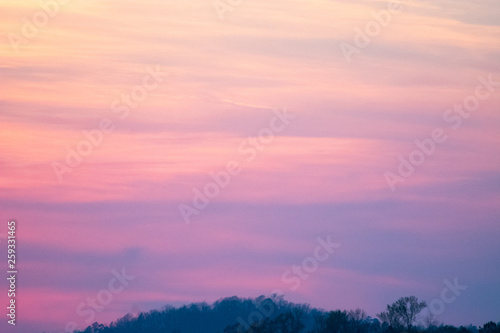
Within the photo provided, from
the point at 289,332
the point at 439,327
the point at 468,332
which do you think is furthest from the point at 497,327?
the point at 289,332

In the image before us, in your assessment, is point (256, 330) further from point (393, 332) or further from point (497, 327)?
point (497, 327)

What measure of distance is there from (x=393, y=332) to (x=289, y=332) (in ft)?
28.7

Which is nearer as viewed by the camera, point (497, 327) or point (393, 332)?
point (497, 327)

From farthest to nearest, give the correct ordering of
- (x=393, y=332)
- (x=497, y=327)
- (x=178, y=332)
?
(x=178, y=332) < (x=393, y=332) < (x=497, y=327)

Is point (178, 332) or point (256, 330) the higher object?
point (178, 332)

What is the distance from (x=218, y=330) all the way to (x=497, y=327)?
56.7m

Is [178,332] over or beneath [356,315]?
over

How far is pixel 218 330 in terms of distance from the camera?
363ft

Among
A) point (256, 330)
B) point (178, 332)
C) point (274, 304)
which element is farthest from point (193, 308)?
point (256, 330)

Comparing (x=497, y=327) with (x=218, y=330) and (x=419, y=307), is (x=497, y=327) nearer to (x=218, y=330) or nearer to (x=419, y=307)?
(x=419, y=307)

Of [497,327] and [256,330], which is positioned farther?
[256,330]

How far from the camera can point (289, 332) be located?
67.9 metres

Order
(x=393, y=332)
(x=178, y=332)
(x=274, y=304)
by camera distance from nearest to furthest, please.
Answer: (x=393, y=332) → (x=274, y=304) → (x=178, y=332)

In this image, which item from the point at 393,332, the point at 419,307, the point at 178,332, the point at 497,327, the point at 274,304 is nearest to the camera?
the point at 497,327
